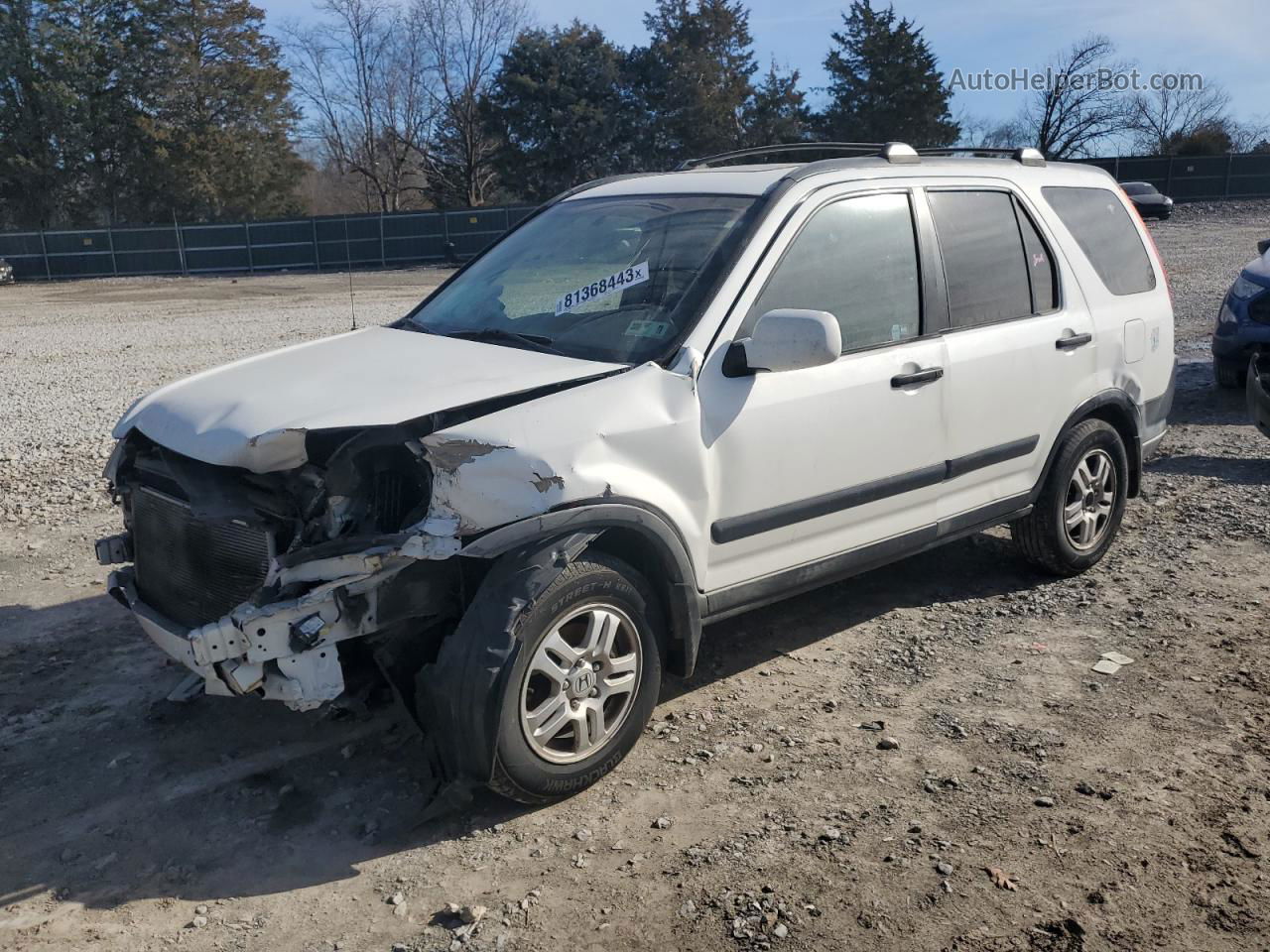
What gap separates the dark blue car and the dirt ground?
408cm

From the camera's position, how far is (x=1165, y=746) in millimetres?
3879

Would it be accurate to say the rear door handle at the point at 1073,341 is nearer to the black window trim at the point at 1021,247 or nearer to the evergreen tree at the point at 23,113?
the black window trim at the point at 1021,247

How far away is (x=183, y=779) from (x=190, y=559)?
801mm

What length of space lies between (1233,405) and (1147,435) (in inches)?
174

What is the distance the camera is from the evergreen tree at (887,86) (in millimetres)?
44125

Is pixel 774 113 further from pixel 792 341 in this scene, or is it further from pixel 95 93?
pixel 792 341

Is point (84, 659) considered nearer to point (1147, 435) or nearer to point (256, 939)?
point (256, 939)

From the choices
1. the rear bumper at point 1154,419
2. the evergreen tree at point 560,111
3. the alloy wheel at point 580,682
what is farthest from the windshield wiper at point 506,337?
the evergreen tree at point 560,111

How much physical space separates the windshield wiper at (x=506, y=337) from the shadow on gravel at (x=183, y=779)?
1.40 metres

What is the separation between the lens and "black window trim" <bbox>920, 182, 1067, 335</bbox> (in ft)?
15.1

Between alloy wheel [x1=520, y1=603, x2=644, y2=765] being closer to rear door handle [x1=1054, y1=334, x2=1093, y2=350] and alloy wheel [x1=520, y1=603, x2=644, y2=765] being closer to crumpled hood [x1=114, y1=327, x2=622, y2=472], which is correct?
crumpled hood [x1=114, y1=327, x2=622, y2=472]

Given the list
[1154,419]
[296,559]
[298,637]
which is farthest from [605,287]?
[1154,419]

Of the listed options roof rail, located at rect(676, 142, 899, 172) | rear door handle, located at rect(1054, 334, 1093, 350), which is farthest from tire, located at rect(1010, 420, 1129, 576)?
roof rail, located at rect(676, 142, 899, 172)

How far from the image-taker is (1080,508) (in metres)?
5.45
